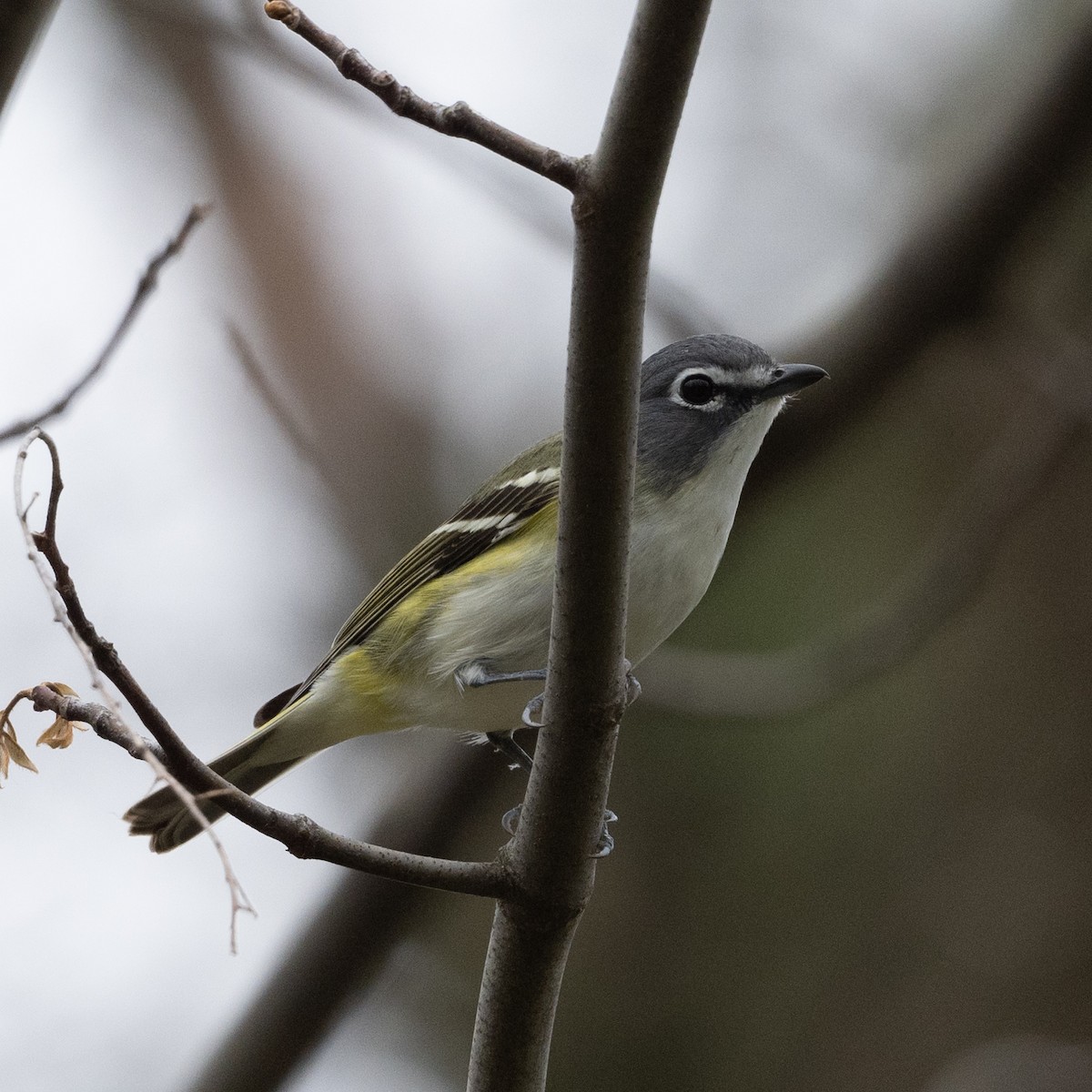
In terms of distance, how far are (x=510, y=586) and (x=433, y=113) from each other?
208cm

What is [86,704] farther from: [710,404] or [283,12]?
[710,404]

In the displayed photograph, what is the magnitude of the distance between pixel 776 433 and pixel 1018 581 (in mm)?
2417

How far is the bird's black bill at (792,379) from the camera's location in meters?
3.73

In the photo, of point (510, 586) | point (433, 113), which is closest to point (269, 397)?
point (510, 586)

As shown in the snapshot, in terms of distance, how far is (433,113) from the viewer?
189 cm

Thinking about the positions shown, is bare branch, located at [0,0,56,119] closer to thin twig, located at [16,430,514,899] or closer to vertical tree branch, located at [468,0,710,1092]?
thin twig, located at [16,430,514,899]

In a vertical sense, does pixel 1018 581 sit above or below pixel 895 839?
above

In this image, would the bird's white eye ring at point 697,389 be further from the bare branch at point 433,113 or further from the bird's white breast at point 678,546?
the bare branch at point 433,113

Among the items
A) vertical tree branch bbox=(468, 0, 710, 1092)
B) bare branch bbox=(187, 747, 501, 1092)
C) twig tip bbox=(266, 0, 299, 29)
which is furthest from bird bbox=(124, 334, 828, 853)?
twig tip bbox=(266, 0, 299, 29)

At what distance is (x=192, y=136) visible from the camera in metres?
7.00

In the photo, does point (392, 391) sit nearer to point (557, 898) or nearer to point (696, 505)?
point (696, 505)

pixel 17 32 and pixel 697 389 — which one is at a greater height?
pixel 17 32

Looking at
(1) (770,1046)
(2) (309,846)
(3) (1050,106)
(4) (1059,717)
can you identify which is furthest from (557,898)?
(4) (1059,717)

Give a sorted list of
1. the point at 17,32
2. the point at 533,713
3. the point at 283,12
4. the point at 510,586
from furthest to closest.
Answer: the point at 510,586 → the point at 533,713 → the point at 17,32 → the point at 283,12
